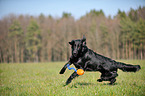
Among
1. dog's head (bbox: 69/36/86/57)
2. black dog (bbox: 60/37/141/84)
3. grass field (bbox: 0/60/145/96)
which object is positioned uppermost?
dog's head (bbox: 69/36/86/57)

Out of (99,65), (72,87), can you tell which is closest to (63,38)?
(99,65)

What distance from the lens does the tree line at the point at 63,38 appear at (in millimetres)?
48125

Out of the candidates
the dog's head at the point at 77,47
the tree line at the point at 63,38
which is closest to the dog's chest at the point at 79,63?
the dog's head at the point at 77,47

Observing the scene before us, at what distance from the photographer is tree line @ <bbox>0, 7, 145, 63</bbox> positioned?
158 ft

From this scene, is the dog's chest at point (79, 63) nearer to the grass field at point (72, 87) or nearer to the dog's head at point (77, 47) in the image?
the dog's head at point (77, 47)

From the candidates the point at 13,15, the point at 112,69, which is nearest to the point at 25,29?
the point at 13,15

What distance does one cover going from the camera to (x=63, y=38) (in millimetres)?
54312

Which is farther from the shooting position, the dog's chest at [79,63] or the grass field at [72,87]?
the dog's chest at [79,63]

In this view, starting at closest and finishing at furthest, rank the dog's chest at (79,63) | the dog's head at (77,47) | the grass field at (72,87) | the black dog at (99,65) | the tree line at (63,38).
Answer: the grass field at (72,87) < the dog's head at (77,47) < the dog's chest at (79,63) < the black dog at (99,65) < the tree line at (63,38)

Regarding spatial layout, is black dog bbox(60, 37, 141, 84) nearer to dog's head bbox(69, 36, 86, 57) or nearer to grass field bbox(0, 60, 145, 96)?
dog's head bbox(69, 36, 86, 57)

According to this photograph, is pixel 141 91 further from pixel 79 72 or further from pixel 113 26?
pixel 113 26

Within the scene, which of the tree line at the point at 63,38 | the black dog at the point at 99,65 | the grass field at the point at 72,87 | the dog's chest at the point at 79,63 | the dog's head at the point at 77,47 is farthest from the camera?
the tree line at the point at 63,38

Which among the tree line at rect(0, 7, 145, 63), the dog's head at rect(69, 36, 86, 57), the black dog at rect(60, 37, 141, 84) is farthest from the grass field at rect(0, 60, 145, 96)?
the tree line at rect(0, 7, 145, 63)

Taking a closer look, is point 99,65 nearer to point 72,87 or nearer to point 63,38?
point 72,87
